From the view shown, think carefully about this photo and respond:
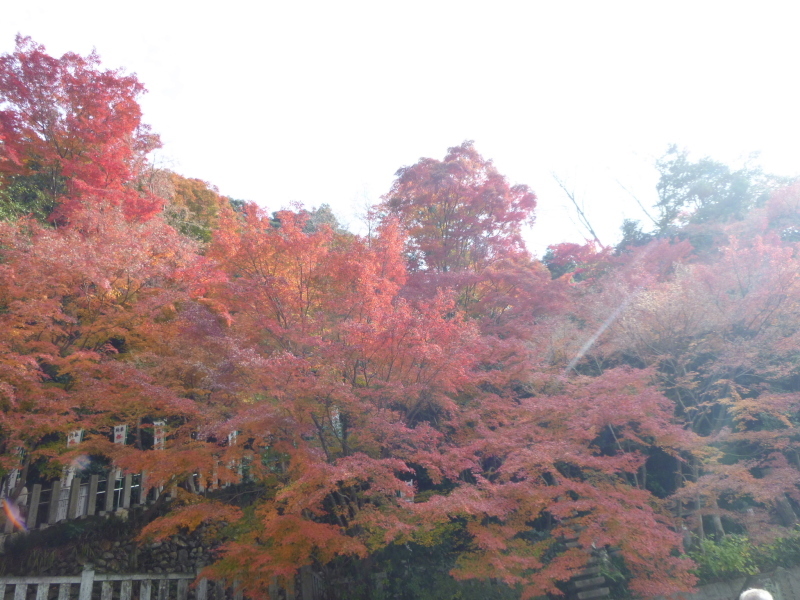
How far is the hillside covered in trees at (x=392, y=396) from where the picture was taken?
7.71 metres

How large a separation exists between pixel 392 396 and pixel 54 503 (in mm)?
6377

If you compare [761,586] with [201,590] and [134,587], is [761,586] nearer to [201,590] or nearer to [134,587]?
[201,590]

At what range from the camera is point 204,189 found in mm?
22422

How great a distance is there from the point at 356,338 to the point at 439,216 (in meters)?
7.90

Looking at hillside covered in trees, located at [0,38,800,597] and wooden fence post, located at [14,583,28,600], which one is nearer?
wooden fence post, located at [14,583,28,600]

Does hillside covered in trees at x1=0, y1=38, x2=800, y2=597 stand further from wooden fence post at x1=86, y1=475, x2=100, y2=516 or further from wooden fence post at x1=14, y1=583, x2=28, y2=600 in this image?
wooden fence post at x1=14, y1=583, x2=28, y2=600

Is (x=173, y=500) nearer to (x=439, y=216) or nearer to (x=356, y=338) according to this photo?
(x=356, y=338)

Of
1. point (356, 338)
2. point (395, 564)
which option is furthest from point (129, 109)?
point (395, 564)

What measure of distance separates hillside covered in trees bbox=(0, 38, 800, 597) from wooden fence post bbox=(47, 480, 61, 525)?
33 cm

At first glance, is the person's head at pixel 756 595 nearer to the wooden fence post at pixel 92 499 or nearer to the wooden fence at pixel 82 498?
the wooden fence at pixel 82 498

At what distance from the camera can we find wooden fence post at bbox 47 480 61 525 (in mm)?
8522

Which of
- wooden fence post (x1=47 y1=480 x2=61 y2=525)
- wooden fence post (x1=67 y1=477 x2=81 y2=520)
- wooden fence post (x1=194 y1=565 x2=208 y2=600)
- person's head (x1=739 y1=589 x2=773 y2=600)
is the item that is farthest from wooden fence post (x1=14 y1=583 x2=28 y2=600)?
person's head (x1=739 y1=589 x2=773 y2=600)

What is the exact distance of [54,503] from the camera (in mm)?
8602

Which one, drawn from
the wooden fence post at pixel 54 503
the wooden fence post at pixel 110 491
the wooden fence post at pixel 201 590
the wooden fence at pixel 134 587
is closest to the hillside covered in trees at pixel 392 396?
the wooden fence post at pixel 54 503
